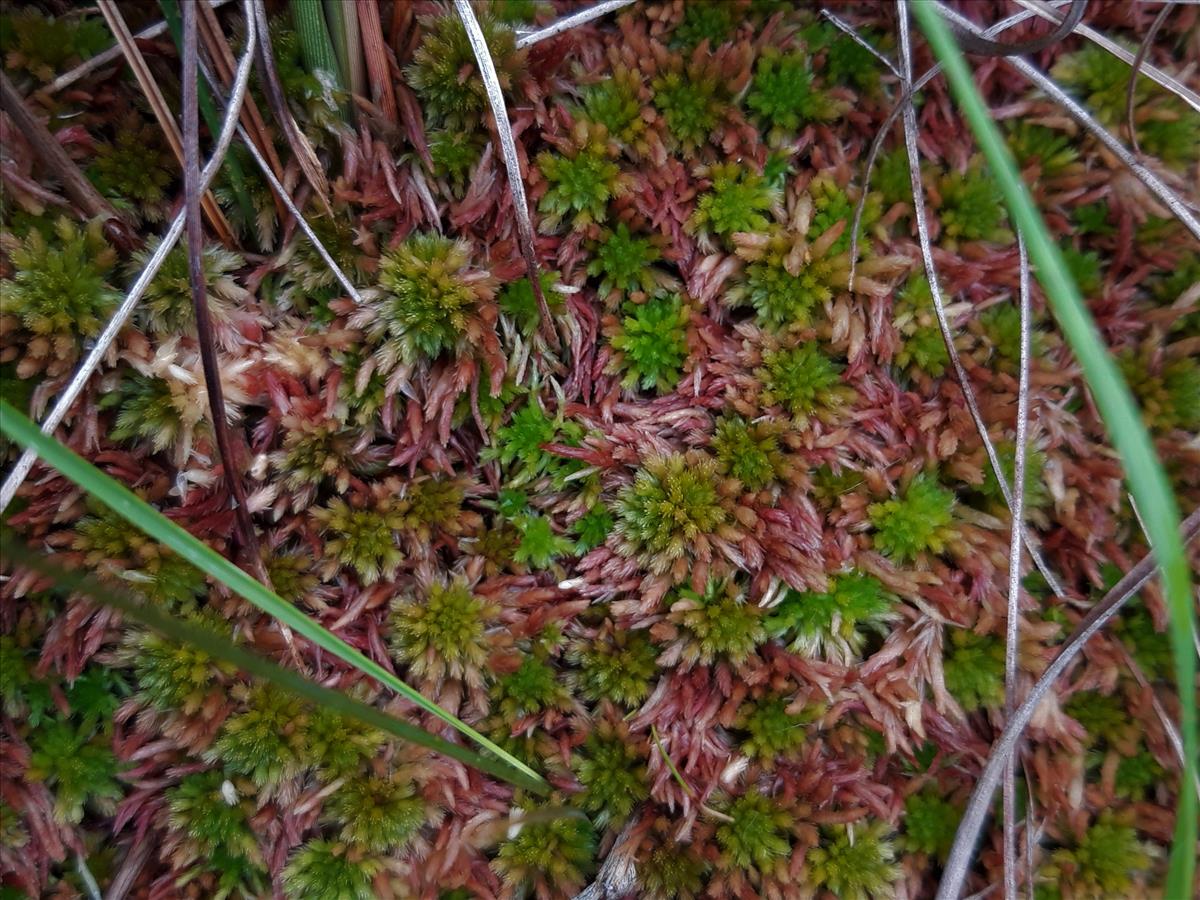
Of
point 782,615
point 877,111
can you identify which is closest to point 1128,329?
point 877,111

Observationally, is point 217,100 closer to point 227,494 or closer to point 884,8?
point 227,494

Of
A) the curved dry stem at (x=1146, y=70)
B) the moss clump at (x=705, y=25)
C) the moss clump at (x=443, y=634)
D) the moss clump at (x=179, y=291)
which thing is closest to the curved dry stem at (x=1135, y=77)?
the curved dry stem at (x=1146, y=70)

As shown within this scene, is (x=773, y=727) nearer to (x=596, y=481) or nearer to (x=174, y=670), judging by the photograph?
(x=596, y=481)

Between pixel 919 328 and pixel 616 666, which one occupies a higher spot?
pixel 919 328

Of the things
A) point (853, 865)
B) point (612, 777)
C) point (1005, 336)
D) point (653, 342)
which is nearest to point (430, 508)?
point (653, 342)

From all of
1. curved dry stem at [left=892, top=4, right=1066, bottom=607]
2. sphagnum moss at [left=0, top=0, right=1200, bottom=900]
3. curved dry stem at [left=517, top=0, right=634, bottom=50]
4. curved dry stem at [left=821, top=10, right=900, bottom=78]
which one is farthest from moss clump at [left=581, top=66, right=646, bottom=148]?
curved dry stem at [left=892, top=4, right=1066, bottom=607]

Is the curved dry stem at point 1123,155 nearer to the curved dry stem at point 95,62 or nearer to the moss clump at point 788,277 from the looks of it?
the moss clump at point 788,277
